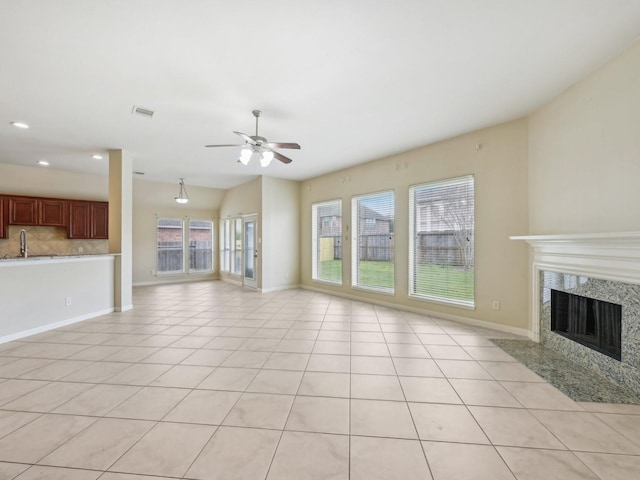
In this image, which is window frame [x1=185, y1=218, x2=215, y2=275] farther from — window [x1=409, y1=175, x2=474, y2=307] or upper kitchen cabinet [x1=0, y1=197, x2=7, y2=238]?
window [x1=409, y1=175, x2=474, y2=307]

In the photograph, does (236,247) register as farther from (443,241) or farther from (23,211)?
(443,241)

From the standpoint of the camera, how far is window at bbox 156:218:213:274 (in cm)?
845

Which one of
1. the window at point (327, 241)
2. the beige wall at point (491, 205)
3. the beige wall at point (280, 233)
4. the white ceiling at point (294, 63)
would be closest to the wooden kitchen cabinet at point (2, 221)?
the white ceiling at point (294, 63)

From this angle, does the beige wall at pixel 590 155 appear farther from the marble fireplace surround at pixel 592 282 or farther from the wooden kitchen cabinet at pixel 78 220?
the wooden kitchen cabinet at pixel 78 220

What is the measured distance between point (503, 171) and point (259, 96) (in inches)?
138

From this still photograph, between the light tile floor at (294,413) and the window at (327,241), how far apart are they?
2.97 meters

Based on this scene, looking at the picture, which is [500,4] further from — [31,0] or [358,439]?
[31,0]

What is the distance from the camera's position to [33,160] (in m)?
5.58

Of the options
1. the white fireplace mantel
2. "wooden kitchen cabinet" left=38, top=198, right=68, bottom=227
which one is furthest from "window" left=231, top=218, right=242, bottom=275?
the white fireplace mantel

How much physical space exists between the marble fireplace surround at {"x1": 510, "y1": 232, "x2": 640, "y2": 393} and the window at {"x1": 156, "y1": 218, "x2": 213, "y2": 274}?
8.85m

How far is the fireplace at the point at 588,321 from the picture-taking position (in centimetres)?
252

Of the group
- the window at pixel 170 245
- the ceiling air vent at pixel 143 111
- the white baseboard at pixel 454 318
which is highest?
the ceiling air vent at pixel 143 111

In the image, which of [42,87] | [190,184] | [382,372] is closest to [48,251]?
[190,184]

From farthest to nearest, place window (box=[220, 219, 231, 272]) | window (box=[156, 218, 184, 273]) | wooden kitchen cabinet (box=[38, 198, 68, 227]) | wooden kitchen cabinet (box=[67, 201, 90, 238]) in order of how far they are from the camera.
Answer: window (box=[220, 219, 231, 272]) → window (box=[156, 218, 184, 273]) → wooden kitchen cabinet (box=[67, 201, 90, 238]) → wooden kitchen cabinet (box=[38, 198, 68, 227])
